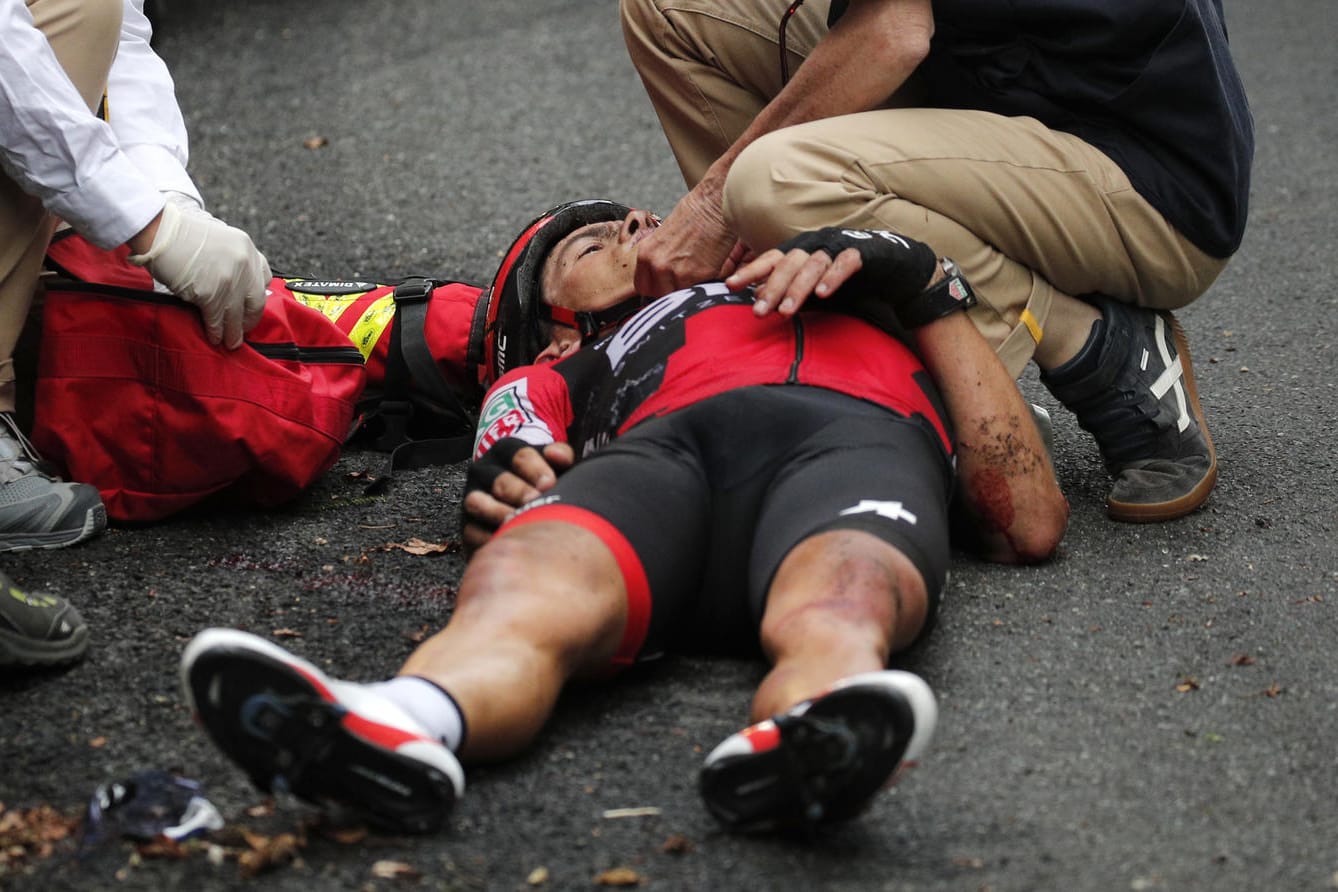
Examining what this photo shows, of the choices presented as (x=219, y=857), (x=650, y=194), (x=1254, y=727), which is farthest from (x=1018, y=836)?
(x=650, y=194)

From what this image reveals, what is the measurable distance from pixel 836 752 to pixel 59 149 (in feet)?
5.74

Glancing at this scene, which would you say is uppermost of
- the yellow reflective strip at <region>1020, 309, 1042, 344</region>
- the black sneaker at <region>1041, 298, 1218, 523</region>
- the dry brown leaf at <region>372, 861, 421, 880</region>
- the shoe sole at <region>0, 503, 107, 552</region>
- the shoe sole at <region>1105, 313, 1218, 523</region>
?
the dry brown leaf at <region>372, 861, 421, 880</region>

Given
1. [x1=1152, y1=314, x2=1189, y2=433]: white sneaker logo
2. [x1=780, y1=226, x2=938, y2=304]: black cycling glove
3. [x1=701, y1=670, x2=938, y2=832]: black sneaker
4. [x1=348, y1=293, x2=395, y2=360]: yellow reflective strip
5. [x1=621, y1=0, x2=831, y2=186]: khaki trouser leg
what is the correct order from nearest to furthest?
[x1=701, y1=670, x2=938, y2=832]: black sneaker < [x1=780, y1=226, x2=938, y2=304]: black cycling glove < [x1=1152, y1=314, x2=1189, y2=433]: white sneaker logo < [x1=621, y1=0, x2=831, y2=186]: khaki trouser leg < [x1=348, y1=293, x2=395, y2=360]: yellow reflective strip

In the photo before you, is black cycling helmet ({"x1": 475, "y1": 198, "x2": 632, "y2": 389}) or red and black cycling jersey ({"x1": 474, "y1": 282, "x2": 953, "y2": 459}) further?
black cycling helmet ({"x1": 475, "y1": 198, "x2": 632, "y2": 389})

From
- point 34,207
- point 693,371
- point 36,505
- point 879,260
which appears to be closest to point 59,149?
point 34,207

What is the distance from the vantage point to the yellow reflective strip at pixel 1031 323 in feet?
9.25

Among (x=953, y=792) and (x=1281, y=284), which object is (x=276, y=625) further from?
(x=1281, y=284)

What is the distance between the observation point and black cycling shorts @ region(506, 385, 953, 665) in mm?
2068

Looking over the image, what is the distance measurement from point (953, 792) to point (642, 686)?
50cm

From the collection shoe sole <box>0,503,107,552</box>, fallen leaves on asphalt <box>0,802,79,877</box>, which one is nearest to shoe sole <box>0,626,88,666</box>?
fallen leaves on asphalt <box>0,802,79,877</box>

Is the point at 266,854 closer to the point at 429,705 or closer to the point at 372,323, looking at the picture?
the point at 429,705

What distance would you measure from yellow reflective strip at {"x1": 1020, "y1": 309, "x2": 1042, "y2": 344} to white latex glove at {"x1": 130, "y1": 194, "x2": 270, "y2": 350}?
143 cm

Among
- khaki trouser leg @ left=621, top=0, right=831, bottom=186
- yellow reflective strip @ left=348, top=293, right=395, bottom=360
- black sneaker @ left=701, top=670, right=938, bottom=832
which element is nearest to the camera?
black sneaker @ left=701, top=670, right=938, bottom=832

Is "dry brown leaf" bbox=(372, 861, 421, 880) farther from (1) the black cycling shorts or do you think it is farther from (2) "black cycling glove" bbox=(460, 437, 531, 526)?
(2) "black cycling glove" bbox=(460, 437, 531, 526)
